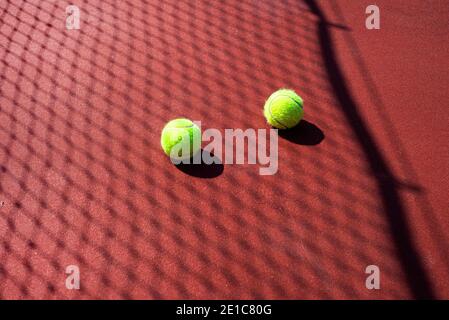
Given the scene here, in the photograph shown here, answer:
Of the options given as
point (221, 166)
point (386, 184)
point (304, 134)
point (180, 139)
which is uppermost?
point (304, 134)

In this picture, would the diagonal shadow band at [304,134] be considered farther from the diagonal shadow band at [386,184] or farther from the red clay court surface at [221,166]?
the diagonal shadow band at [386,184]

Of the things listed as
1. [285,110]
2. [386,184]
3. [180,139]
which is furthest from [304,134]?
[180,139]

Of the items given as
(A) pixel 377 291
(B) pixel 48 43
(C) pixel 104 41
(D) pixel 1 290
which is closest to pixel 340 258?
(A) pixel 377 291

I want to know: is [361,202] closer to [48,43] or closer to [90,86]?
[90,86]

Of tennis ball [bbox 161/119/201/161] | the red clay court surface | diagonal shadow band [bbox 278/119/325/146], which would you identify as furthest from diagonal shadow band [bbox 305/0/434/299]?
tennis ball [bbox 161/119/201/161]

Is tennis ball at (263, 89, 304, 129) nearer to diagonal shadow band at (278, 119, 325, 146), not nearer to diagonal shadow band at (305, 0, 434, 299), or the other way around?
diagonal shadow band at (278, 119, 325, 146)

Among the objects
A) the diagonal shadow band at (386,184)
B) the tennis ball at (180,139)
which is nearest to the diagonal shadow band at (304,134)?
the diagonal shadow band at (386,184)

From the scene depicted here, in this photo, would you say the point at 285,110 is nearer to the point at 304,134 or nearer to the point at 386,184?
the point at 304,134
